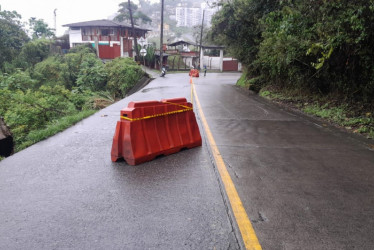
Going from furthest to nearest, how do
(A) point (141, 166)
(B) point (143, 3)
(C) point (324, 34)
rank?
(B) point (143, 3) → (C) point (324, 34) → (A) point (141, 166)

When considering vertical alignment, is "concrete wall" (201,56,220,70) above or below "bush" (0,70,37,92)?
above

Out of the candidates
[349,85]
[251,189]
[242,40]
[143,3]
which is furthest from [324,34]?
[143,3]

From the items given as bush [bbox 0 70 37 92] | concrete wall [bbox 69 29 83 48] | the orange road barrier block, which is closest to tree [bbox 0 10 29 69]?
concrete wall [bbox 69 29 83 48]

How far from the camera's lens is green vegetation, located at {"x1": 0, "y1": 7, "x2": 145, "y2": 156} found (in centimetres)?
1081

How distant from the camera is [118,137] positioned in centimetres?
535

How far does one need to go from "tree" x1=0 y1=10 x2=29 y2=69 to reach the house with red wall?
10862 millimetres

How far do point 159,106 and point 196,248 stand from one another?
3331 millimetres

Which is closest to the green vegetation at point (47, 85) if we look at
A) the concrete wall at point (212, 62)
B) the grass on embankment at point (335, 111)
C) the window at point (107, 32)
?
the window at point (107, 32)

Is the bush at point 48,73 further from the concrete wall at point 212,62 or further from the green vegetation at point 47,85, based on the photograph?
the concrete wall at point 212,62

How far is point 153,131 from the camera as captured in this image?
5.65 metres

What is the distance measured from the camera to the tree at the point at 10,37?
3884cm

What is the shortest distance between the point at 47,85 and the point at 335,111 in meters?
25.7

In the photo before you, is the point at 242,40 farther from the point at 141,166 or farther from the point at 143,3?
the point at 143,3

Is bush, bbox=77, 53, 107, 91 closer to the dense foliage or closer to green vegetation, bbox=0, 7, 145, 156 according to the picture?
green vegetation, bbox=0, 7, 145, 156
